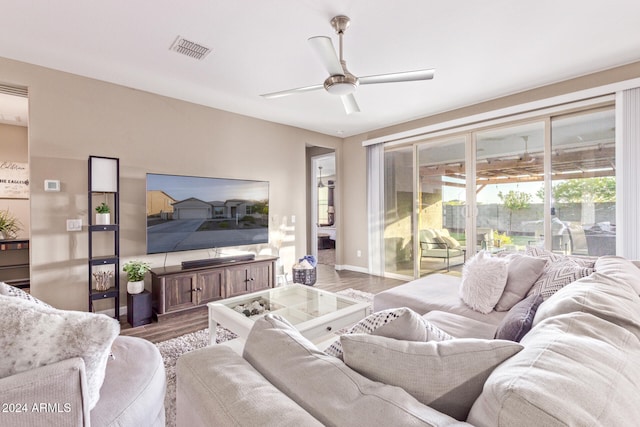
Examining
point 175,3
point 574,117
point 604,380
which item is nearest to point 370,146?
point 574,117

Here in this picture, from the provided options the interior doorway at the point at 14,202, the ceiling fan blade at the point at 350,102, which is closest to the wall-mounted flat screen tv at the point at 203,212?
the ceiling fan blade at the point at 350,102

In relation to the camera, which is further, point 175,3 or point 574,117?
point 574,117

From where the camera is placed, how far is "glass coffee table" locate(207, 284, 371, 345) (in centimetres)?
211

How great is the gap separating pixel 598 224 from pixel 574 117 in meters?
1.26

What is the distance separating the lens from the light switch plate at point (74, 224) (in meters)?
3.15

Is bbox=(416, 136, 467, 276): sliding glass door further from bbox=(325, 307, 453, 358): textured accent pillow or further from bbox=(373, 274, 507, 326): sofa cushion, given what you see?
bbox=(325, 307, 453, 358): textured accent pillow

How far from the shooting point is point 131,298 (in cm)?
311

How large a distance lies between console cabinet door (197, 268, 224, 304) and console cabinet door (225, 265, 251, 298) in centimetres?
8

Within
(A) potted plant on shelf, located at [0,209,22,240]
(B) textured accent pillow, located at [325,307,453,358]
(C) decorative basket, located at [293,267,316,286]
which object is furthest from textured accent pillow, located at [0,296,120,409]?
(A) potted plant on shelf, located at [0,209,22,240]

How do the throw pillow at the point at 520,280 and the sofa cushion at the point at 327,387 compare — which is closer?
the sofa cushion at the point at 327,387

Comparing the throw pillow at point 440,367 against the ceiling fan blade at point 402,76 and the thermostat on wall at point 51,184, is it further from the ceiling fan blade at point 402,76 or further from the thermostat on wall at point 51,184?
the thermostat on wall at point 51,184

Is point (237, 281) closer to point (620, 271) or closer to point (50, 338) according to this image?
point (50, 338)

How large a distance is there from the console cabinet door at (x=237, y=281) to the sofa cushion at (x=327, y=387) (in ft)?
9.48

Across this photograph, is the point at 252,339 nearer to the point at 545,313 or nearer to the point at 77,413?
the point at 77,413
